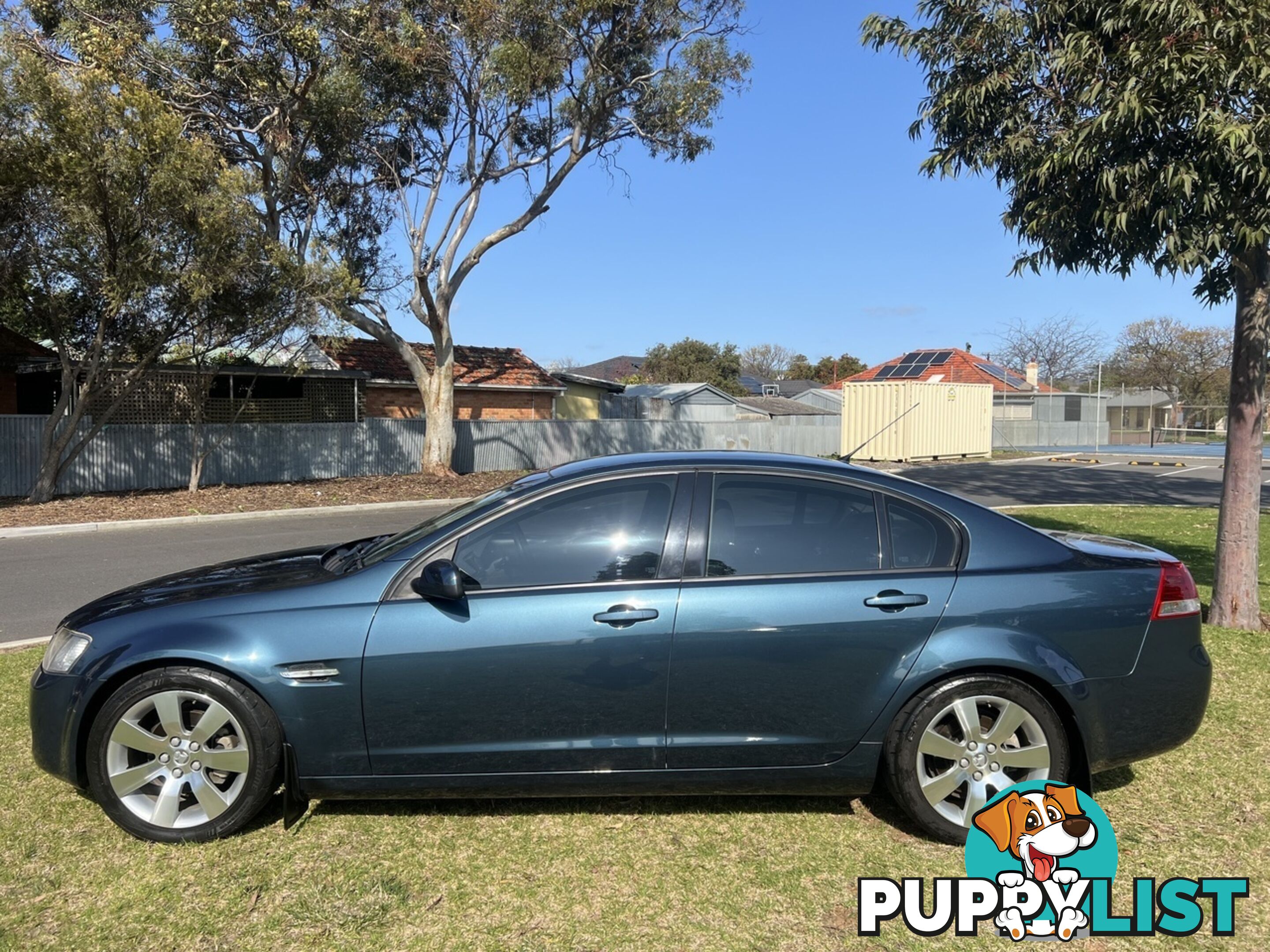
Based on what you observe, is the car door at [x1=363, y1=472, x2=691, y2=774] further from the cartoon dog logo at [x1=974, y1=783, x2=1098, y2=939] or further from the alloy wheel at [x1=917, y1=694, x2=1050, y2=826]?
the cartoon dog logo at [x1=974, y1=783, x2=1098, y2=939]

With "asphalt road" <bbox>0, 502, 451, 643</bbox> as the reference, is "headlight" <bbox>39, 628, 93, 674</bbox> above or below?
above

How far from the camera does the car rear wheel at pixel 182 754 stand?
337cm

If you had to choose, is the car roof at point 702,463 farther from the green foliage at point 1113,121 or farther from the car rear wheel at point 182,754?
the green foliage at point 1113,121

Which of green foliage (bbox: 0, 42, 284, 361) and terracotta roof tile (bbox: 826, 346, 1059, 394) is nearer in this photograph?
green foliage (bbox: 0, 42, 284, 361)

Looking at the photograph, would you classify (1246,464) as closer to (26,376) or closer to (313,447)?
(313,447)

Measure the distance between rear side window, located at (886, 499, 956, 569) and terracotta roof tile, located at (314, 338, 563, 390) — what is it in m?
22.0

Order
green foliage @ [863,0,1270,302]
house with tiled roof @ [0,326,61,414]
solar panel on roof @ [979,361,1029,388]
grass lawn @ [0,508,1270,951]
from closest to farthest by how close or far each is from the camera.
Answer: grass lawn @ [0,508,1270,951] < green foliage @ [863,0,1270,302] < house with tiled roof @ [0,326,61,414] < solar panel on roof @ [979,361,1029,388]

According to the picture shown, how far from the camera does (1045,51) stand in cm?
664

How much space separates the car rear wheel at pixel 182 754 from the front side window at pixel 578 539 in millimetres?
1003

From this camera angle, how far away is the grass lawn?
9.50 ft

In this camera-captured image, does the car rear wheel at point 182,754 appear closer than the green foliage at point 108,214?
Yes

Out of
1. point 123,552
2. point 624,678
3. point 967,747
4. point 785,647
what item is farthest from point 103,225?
point 967,747

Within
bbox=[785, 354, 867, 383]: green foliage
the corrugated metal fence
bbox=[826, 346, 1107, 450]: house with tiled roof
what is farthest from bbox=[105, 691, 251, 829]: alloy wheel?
bbox=[785, 354, 867, 383]: green foliage

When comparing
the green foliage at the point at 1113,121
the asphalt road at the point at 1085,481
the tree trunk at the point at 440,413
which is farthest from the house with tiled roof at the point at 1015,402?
the green foliage at the point at 1113,121
